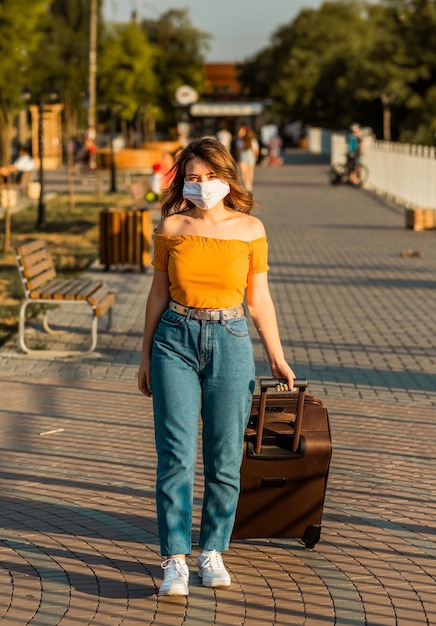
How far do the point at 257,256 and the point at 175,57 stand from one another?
79.5 metres

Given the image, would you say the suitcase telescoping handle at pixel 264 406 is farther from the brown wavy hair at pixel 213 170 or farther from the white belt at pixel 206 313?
the brown wavy hair at pixel 213 170

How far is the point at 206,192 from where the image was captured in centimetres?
486

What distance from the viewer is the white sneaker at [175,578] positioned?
4941 mm

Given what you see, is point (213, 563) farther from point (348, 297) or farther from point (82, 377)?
point (348, 297)

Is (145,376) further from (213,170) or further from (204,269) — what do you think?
(213,170)

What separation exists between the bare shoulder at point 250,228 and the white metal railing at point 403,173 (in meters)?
22.5

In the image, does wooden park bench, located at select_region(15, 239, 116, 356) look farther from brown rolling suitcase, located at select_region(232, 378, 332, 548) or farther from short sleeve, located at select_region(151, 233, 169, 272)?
short sleeve, located at select_region(151, 233, 169, 272)

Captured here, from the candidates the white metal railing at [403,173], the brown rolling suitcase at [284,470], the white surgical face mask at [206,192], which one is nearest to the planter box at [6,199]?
the white metal railing at [403,173]

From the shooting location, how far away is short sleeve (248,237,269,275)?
195 inches

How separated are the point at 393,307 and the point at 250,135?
20.6 meters

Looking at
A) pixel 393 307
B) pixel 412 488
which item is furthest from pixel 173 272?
pixel 393 307

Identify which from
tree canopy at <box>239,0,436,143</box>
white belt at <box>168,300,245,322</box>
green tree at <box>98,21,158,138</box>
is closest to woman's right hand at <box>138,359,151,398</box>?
white belt at <box>168,300,245,322</box>

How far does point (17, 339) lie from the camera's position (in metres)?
11.4

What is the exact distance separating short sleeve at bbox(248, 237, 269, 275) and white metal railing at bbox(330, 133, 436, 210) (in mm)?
22465
